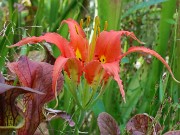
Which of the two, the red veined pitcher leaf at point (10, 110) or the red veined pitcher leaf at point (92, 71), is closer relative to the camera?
the red veined pitcher leaf at point (10, 110)

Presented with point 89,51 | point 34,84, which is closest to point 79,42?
point 89,51

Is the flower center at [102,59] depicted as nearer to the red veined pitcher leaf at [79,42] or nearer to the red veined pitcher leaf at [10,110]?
the red veined pitcher leaf at [79,42]

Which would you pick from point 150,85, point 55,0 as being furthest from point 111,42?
point 55,0

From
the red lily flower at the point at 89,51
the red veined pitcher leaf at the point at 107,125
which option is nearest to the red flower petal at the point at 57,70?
the red lily flower at the point at 89,51

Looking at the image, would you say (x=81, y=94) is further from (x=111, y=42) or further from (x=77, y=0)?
→ (x=77, y=0)

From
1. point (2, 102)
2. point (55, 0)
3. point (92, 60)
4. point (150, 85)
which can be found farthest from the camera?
point (55, 0)

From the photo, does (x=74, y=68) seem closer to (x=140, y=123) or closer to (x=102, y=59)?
(x=102, y=59)
